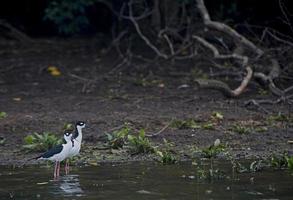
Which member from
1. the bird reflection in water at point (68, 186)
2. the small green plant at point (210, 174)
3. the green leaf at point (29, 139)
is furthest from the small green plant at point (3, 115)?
the small green plant at point (210, 174)

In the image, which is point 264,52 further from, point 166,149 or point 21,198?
point 21,198

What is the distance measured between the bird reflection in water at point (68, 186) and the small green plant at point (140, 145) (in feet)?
4.35

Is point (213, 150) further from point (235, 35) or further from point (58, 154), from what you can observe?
point (235, 35)

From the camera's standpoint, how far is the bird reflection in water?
8898mm

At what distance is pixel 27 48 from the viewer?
2077cm

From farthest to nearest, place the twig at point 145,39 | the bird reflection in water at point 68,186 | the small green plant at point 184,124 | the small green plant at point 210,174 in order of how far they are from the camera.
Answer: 1. the twig at point 145,39
2. the small green plant at point 184,124
3. the small green plant at point 210,174
4. the bird reflection in water at point 68,186

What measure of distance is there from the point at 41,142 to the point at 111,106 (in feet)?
9.77

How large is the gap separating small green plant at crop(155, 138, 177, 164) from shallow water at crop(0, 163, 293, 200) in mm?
114

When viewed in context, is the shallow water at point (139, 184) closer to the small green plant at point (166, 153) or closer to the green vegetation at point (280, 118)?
the small green plant at point (166, 153)

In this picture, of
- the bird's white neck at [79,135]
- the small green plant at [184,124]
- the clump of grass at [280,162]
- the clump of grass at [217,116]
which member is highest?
the clump of grass at [217,116]

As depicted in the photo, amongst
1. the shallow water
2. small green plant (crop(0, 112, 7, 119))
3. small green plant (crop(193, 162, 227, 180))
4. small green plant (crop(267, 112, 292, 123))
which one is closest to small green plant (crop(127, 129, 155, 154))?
the shallow water

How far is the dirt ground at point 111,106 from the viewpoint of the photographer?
11.8m

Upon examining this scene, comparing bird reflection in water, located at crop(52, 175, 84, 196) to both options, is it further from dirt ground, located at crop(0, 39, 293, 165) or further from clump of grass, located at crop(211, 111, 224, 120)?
clump of grass, located at crop(211, 111, 224, 120)

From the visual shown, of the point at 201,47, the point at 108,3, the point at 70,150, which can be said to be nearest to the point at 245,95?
the point at 201,47
